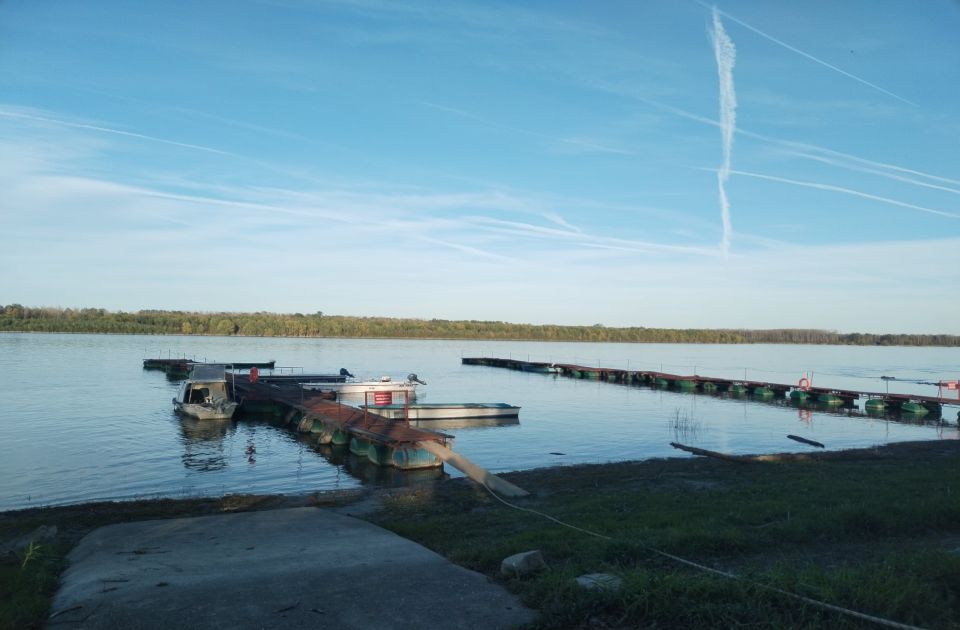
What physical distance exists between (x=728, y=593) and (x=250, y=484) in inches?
590

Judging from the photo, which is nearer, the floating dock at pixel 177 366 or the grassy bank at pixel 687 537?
the grassy bank at pixel 687 537

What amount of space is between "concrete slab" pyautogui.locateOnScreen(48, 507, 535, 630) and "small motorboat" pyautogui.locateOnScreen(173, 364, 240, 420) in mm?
23204

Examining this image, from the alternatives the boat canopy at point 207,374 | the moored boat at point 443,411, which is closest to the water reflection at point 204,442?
the boat canopy at point 207,374

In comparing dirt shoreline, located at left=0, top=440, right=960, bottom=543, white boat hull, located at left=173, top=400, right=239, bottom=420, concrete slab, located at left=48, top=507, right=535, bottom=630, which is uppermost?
concrete slab, located at left=48, top=507, right=535, bottom=630

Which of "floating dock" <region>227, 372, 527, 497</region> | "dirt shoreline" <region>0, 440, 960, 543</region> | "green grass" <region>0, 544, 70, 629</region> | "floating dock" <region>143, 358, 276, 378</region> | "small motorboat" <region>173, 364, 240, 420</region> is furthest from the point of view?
"floating dock" <region>143, 358, 276, 378</region>

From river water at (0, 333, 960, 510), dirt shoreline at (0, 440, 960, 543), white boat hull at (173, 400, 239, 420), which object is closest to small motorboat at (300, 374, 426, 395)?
river water at (0, 333, 960, 510)

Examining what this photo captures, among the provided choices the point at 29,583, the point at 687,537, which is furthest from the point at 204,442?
the point at 687,537

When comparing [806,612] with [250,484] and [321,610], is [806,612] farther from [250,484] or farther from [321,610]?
[250,484]

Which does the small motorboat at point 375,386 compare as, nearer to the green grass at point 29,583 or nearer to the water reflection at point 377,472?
the water reflection at point 377,472

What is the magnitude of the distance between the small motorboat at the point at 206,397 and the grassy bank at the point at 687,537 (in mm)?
18475

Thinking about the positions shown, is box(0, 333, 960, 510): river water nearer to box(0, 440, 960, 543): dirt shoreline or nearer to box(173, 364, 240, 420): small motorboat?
box(173, 364, 240, 420): small motorboat

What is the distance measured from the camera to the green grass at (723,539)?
5988mm

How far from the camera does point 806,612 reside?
19.0 ft

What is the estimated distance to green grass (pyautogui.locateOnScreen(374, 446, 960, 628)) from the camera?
5988mm
